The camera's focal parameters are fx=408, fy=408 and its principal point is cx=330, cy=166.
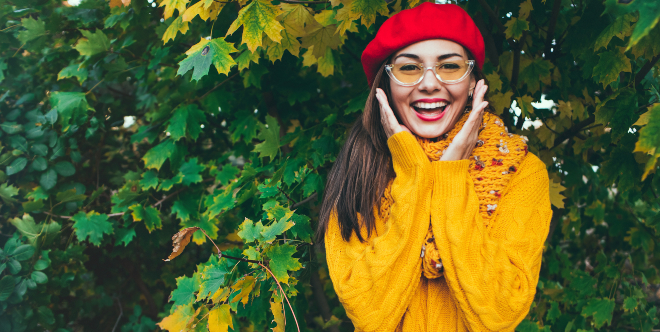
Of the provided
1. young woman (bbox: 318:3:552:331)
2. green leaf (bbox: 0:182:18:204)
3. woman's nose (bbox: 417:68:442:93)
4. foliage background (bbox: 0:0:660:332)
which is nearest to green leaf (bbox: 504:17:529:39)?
foliage background (bbox: 0:0:660:332)

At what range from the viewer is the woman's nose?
54.2 inches

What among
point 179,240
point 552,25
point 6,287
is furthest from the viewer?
point 6,287

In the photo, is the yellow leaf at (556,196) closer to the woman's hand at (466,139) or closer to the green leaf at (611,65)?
the green leaf at (611,65)

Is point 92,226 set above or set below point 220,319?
below

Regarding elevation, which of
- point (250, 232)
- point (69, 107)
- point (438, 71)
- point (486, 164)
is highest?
point (438, 71)

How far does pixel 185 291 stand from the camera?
1.60 metres

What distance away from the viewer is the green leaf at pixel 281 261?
1.42 m

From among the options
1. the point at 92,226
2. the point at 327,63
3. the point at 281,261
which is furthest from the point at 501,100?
the point at 92,226

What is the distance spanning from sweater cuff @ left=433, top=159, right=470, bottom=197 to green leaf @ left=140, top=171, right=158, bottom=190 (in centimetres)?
171

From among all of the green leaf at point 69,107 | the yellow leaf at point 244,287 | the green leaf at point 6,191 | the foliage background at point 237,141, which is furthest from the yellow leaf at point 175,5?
the green leaf at point 6,191

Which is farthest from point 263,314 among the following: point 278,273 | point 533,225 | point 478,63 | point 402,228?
point 478,63

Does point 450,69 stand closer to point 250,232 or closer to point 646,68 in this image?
point 646,68

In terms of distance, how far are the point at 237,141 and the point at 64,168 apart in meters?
1.09

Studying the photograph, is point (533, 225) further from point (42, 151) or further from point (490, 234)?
point (42, 151)
